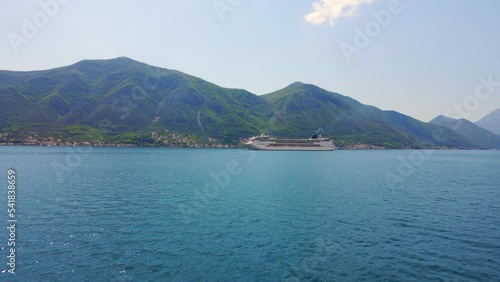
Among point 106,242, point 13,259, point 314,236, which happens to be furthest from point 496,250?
point 13,259

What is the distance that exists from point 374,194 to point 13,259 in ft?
191

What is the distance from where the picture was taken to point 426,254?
27250mm

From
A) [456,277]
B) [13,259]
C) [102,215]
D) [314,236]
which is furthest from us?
[102,215]

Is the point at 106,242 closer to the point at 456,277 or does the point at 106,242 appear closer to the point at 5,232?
the point at 5,232

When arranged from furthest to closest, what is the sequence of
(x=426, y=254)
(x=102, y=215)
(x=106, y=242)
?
(x=102, y=215), (x=106, y=242), (x=426, y=254)

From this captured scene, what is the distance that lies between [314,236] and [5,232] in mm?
35640

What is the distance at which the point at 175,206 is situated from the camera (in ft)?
149

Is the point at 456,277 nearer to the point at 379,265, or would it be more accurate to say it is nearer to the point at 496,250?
the point at 379,265

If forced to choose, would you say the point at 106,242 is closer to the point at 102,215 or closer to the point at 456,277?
the point at 102,215

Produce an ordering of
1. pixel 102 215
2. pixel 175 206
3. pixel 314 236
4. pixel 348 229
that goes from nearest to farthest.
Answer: pixel 314 236
pixel 348 229
pixel 102 215
pixel 175 206

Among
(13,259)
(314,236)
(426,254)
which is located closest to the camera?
(13,259)

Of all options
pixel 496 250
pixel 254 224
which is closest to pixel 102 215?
pixel 254 224

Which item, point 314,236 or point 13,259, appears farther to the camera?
point 314,236

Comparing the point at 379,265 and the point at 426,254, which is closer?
the point at 379,265
